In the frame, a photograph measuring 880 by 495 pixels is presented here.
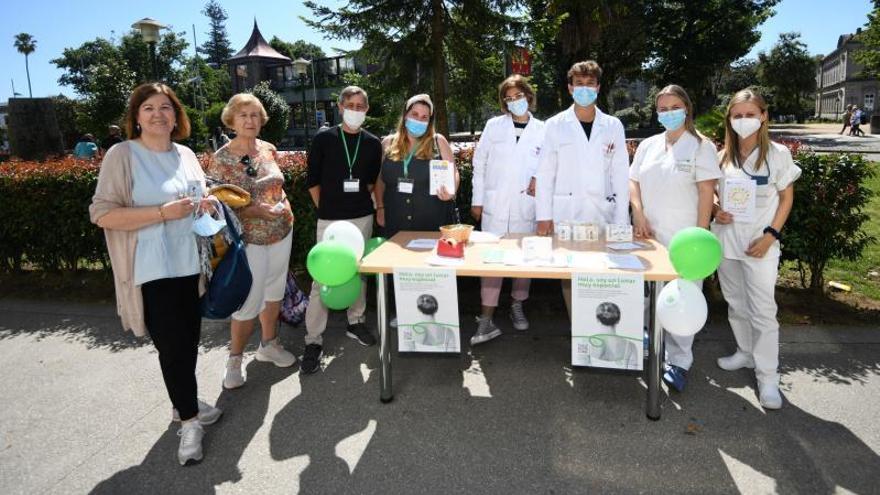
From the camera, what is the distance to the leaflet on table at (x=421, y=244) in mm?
3506

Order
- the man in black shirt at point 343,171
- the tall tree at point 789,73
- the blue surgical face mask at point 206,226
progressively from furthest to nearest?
1. the tall tree at point 789,73
2. the man in black shirt at point 343,171
3. the blue surgical face mask at point 206,226

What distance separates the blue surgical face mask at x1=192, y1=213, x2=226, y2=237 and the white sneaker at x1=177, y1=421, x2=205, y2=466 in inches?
42.7

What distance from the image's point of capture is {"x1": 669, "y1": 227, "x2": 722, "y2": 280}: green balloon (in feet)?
8.84

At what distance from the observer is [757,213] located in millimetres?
3229

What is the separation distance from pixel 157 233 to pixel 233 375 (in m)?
1.40

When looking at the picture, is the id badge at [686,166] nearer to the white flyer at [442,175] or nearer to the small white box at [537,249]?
the small white box at [537,249]

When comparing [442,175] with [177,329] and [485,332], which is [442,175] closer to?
[485,332]

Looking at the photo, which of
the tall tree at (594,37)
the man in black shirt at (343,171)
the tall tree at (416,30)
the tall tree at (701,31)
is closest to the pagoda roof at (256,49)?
the tall tree at (594,37)

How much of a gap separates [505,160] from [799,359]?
262 cm

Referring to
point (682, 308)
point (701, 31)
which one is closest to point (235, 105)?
point (682, 308)

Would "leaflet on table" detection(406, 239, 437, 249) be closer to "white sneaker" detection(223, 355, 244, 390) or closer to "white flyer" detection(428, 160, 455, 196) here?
"white flyer" detection(428, 160, 455, 196)

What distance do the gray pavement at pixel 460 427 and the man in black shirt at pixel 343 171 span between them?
528mm

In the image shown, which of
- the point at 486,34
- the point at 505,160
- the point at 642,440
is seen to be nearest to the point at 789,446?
the point at 642,440

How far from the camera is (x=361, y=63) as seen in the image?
505 inches
